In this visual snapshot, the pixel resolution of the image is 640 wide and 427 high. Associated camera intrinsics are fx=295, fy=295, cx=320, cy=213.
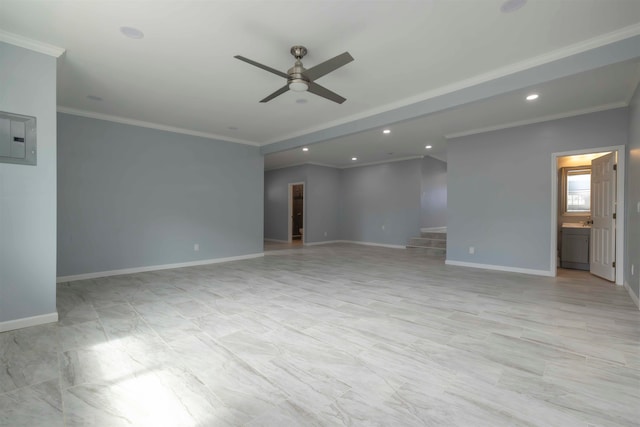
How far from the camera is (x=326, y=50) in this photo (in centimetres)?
301

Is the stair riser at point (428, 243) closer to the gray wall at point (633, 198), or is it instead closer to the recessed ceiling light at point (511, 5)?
the gray wall at point (633, 198)

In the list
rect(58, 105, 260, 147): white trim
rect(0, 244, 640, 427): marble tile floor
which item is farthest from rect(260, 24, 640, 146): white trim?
rect(58, 105, 260, 147): white trim

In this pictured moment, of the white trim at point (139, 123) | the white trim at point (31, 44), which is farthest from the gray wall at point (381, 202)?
the white trim at point (31, 44)

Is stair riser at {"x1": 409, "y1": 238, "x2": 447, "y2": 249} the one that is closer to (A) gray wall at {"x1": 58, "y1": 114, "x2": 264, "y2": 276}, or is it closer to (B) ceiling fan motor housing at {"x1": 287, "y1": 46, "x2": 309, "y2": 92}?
(A) gray wall at {"x1": 58, "y1": 114, "x2": 264, "y2": 276}

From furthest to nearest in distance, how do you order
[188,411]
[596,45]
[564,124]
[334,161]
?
[334,161], [564,124], [596,45], [188,411]

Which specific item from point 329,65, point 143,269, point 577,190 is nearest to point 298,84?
point 329,65

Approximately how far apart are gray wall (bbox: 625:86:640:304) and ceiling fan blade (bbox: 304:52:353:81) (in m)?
3.81

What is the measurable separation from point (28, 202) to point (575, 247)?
8467 millimetres

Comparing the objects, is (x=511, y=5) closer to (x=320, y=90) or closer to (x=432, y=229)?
(x=320, y=90)

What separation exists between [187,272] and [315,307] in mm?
2993

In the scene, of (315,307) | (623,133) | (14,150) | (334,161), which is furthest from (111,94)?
(623,133)

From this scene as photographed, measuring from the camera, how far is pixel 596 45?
2.76 metres

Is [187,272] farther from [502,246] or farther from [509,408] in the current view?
[502,246]

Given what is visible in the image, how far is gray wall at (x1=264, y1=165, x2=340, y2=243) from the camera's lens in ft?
31.8
